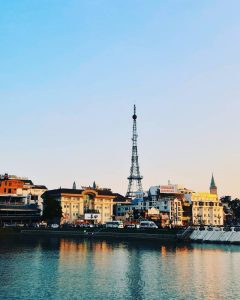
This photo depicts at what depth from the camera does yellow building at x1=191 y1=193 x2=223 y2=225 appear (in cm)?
17788

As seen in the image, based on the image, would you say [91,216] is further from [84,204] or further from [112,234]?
[112,234]

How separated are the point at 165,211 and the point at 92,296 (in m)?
129

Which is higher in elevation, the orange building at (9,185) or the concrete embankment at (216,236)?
the orange building at (9,185)

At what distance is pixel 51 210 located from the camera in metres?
159

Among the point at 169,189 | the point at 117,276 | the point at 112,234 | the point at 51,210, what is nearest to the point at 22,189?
the point at 51,210

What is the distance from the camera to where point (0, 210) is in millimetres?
167250

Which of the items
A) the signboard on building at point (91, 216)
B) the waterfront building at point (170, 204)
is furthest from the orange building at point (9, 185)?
the waterfront building at point (170, 204)

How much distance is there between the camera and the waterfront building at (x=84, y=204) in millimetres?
173750

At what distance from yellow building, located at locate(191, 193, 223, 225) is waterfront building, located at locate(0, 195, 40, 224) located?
6376 cm

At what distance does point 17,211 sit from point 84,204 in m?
27.2

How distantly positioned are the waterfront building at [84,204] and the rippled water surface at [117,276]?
89.2 metres

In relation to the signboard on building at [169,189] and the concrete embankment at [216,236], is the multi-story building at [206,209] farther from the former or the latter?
the concrete embankment at [216,236]

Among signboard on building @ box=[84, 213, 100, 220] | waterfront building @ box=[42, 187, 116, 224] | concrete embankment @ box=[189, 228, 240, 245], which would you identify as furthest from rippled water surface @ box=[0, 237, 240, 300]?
waterfront building @ box=[42, 187, 116, 224]

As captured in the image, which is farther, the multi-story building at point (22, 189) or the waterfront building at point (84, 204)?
the multi-story building at point (22, 189)
